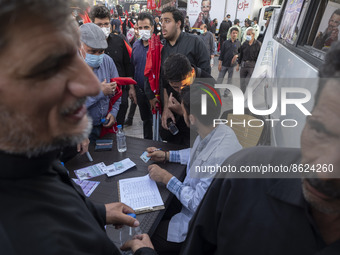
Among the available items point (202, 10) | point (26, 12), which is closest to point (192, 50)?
point (26, 12)

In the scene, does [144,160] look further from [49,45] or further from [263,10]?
[263,10]

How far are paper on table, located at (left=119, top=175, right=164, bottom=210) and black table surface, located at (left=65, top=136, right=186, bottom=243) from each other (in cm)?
5

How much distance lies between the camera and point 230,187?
91cm

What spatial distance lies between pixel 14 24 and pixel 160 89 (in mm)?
2655

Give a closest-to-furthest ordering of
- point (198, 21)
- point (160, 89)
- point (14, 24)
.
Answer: point (14, 24) < point (160, 89) < point (198, 21)

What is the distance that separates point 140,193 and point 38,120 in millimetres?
1163

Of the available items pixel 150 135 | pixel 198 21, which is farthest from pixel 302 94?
pixel 198 21

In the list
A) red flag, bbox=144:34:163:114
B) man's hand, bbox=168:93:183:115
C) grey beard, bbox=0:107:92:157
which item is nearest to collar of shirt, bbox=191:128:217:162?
man's hand, bbox=168:93:183:115

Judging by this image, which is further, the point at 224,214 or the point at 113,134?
the point at 113,134

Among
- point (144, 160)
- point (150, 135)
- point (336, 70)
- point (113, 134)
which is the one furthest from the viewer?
point (150, 135)

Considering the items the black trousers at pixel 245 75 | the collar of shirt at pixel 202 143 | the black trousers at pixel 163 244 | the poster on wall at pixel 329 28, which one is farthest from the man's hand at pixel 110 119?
the black trousers at pixel 245 75

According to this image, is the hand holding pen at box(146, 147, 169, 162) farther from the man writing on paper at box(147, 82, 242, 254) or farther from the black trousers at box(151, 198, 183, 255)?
the black trousers at box(151, 198, 183, 255)

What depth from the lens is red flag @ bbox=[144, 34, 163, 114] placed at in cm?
309

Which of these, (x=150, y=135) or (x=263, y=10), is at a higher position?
(x=263, y=10)
